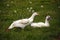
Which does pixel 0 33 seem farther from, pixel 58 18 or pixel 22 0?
pixel 22 0

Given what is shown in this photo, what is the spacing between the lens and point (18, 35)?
27.9 feet

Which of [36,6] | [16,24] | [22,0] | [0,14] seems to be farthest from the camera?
[22,0]

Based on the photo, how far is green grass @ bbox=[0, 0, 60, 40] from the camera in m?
8.44

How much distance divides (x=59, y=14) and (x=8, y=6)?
2.56 m

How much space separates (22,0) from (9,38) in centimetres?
475

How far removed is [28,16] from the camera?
10.4 m

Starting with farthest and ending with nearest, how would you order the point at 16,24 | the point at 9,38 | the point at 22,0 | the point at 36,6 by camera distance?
1. the point at 22,0
2. the point at 36,6
3. the point at 16,24
4. the point at 9,38

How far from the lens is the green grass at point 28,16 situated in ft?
27.7

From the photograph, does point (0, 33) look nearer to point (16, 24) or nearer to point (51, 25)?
point (16, 24)

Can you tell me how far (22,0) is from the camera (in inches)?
507

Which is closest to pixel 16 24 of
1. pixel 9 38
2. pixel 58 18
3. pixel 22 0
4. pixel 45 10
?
pixel 9 38

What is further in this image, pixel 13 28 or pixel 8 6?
pixel 8 6

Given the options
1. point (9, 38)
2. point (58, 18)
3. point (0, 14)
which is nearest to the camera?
point (9, 38)

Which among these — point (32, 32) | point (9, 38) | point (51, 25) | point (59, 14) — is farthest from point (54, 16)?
point (9, 38)
